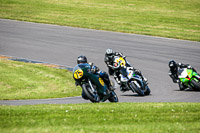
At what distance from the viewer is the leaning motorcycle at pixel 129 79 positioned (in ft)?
47.3

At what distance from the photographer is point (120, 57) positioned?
15141 millimetres

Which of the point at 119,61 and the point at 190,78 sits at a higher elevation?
the point at 119,61

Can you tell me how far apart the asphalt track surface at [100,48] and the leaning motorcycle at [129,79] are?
30cm

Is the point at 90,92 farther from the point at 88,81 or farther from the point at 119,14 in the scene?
the point at 119,14

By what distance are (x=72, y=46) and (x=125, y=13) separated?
1523 centimetres

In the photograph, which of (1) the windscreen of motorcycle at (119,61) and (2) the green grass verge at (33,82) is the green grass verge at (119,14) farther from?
(1) the windscreen of motorcycle at (119,61)

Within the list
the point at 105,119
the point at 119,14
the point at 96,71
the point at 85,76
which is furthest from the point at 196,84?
the point at 119,14

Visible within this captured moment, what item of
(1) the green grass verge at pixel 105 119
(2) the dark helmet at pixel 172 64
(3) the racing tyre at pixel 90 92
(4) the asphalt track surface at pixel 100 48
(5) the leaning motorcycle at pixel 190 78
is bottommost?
(1) the green grass verge at pixel 105 119

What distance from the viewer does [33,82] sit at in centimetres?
1734

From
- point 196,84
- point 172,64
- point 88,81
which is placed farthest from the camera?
point 172,64

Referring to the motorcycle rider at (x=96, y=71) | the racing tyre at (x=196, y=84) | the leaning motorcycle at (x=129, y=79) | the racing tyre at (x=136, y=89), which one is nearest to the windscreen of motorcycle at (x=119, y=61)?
the leaning motorcycle at (x=129, y=79)

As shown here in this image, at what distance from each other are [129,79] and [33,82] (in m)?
4.85

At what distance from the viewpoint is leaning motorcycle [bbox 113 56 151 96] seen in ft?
47.3

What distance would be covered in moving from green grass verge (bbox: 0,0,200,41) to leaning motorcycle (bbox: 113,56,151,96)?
1538cm
